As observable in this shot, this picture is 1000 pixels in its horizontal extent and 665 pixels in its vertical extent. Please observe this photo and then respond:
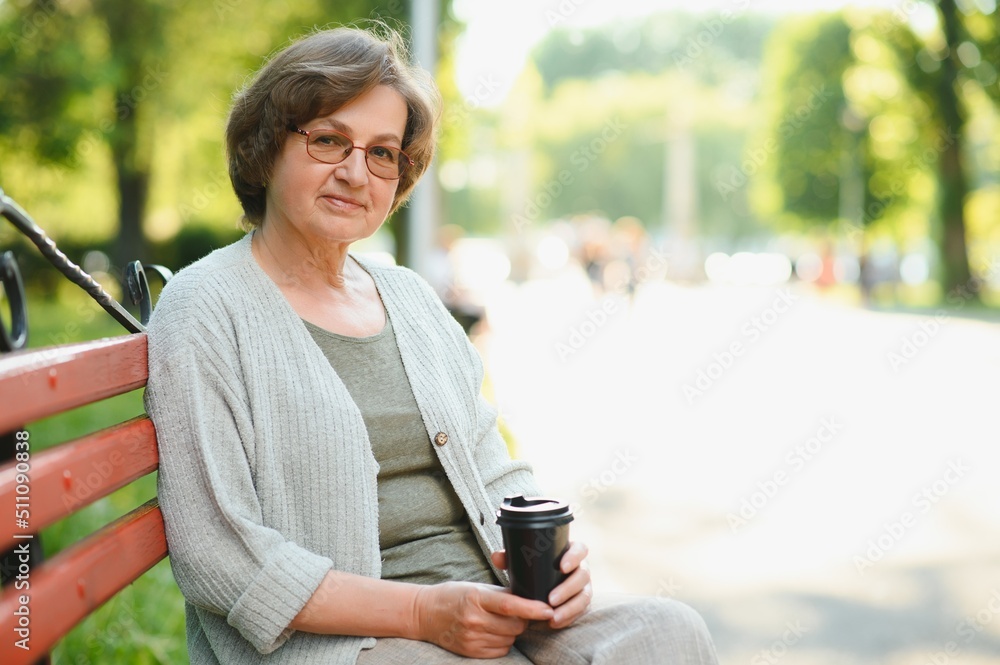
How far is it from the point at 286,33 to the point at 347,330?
16.0 metres

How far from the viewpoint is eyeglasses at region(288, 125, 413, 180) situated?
2443 millimetres

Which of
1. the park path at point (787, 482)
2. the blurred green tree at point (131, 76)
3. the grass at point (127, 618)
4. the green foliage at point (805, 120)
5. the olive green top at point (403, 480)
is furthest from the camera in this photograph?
the green foliage at point (805, 120)

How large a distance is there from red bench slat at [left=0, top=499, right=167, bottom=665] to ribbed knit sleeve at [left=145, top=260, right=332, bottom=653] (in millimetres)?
50

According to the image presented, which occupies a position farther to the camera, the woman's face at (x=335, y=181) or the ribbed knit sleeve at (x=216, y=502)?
the woman's face at (x=335, y=181)

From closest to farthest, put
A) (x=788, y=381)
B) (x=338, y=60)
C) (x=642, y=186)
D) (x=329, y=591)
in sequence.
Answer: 1. (x=329, y=591)
2. (x=338, y=60)
3. (x=788, y=381)
4. (x=642, y=186)

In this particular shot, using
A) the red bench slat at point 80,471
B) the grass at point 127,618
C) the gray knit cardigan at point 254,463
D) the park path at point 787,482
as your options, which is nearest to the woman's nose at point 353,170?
the gray knit cardigan at point 254,463

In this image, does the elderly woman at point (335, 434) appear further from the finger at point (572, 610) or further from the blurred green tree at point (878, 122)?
the blurred green tree at point (878, 122)

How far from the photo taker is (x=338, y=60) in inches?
95.8

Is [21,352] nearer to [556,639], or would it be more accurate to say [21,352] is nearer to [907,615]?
[556,639]

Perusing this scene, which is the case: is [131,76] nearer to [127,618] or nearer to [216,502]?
[127,618]

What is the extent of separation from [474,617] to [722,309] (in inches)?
928

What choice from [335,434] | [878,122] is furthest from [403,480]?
[878,122]

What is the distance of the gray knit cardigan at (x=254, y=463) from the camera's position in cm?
203

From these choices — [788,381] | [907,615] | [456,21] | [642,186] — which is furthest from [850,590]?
[642,186]
